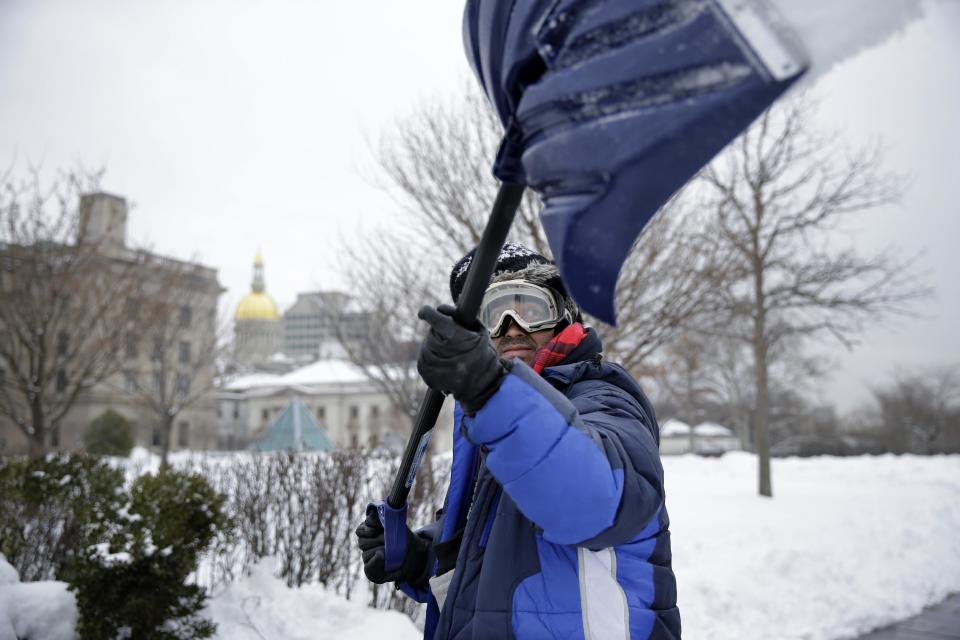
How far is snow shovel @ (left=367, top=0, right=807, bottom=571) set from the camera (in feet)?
3.04

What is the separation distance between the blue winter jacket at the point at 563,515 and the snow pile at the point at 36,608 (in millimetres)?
3394

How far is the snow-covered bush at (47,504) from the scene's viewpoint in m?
5.12

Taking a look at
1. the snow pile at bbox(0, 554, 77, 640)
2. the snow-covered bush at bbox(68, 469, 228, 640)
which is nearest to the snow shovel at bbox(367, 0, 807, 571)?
the snow-covered bush at bbox(68, 469, 228, 640)

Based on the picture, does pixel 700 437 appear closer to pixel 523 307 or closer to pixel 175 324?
pixel 175 324

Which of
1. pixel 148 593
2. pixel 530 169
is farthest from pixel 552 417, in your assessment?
pixel 148 593

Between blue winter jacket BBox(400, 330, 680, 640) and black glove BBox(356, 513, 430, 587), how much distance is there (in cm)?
42

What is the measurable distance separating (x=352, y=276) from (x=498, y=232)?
30.5 ft

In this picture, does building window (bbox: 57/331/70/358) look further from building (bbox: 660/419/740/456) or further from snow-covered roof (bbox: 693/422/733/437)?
snow-covered roof (bbox: 693/422/733/437)

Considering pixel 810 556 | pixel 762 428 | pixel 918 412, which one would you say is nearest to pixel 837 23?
pixel 810 556

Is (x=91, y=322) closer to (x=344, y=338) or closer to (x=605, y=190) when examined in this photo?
(x=344, y=338)

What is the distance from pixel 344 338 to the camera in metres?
11.5

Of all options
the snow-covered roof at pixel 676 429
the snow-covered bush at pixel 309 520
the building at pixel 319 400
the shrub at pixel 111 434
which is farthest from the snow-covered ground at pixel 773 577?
the snow-covered roof at pixel 676 429

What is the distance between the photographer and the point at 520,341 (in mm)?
2037

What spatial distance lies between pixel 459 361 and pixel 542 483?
0.28 m
